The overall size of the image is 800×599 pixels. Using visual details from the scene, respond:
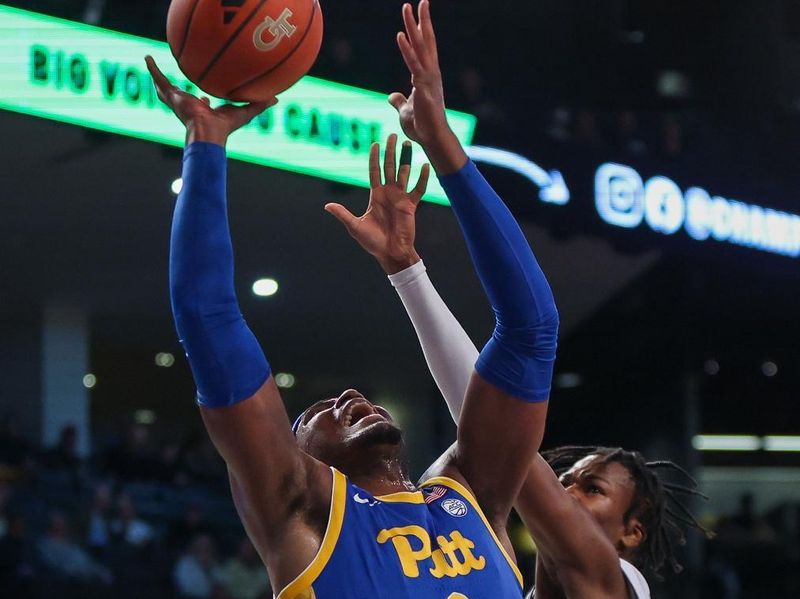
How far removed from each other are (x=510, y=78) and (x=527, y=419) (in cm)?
847

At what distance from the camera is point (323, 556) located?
196 cm

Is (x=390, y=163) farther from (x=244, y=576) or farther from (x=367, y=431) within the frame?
(x=244, y=576)

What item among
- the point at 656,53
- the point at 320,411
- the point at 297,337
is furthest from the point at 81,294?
the point at 320,411

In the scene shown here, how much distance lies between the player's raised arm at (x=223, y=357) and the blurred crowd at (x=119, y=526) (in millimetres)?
6994

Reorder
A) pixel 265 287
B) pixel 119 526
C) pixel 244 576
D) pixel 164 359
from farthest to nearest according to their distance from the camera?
pixel 164 359, pixel 265 287, pixel 244 576, pixel 119 526

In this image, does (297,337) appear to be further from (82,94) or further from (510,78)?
(82,94)

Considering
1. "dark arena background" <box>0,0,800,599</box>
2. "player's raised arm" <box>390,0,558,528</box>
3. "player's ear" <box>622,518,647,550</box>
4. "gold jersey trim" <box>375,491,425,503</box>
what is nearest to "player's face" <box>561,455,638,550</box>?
"player's ear" <box>622,518,647,550</box>

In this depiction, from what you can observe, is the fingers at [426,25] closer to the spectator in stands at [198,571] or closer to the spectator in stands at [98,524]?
the spectator in stands at [98,524]

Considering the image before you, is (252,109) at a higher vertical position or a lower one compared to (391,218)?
higher

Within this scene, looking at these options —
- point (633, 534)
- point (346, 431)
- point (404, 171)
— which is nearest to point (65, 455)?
point (633, 534)

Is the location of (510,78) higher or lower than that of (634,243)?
higher

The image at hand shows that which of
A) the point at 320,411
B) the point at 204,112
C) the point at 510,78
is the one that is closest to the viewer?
the point at 204,112

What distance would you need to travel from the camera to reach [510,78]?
10.4 meters

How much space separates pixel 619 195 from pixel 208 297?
9.18 m
